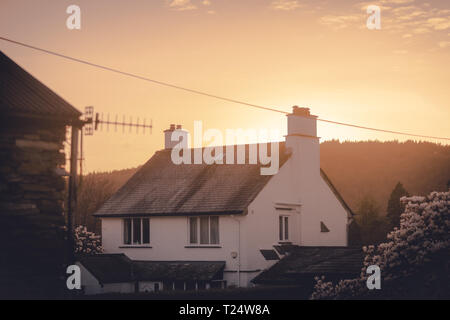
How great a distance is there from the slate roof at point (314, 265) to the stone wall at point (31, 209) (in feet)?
41.8

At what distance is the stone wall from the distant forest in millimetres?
91690

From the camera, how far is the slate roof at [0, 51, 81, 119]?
93.2ft

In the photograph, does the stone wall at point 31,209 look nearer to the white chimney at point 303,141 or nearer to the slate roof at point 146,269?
the slate roof at point 146,269

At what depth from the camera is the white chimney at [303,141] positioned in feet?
148

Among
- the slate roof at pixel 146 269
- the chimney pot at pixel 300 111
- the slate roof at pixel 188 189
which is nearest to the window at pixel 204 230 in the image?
the slate roof at pixel 188 189

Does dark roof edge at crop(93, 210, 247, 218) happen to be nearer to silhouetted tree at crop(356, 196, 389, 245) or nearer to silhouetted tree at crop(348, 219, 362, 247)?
silhouetted tree at crop(348, 219, 362, 247)

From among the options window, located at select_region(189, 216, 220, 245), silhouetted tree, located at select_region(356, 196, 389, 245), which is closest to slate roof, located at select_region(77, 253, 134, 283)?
window, located at select_region(189, 216, 220, 245)

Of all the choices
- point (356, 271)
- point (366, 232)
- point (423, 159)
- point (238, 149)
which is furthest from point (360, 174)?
point (356, 271)

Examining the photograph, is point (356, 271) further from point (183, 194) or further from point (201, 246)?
point (183, 194)

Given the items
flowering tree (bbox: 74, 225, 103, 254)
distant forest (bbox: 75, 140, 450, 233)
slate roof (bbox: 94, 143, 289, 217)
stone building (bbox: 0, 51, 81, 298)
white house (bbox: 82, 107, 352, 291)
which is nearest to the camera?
stone building (bbox: 0, 51, 81, 298)

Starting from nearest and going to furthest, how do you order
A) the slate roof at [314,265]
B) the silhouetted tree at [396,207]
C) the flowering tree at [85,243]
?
the slate roof at [314,265] < the flowering tree at [85,243] < the silhouetted tree at [396,207]

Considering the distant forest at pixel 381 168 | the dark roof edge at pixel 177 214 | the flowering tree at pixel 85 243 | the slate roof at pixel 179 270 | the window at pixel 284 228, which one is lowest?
the slate roof at pixel 179 270

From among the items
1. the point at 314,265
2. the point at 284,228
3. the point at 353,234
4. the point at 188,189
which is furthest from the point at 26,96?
the point at 353,234

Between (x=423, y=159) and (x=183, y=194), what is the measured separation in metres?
104
